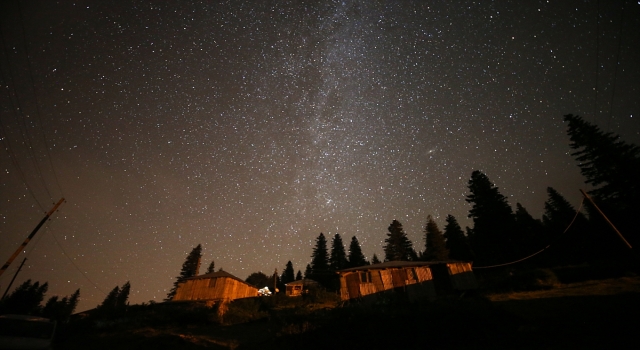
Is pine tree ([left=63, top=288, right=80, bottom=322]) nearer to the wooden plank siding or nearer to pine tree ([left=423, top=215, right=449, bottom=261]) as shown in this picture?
the wooden plank siding

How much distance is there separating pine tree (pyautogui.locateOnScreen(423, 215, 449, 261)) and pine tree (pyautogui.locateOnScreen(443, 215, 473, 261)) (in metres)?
0.98

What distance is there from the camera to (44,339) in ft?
37.8

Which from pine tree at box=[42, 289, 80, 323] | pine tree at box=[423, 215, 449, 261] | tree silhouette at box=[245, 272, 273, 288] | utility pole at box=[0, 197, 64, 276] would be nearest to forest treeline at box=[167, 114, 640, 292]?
pine tree at box=[423, 215, 449, 261]

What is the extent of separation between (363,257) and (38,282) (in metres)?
110

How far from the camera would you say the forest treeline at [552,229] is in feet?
83.6

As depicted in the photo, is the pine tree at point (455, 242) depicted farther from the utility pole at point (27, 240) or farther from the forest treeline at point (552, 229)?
the utility pole at point (27, 240)

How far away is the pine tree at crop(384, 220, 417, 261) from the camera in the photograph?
6228 cm

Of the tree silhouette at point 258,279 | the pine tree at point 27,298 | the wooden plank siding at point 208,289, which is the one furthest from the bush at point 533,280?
the pine tree at point 27,298

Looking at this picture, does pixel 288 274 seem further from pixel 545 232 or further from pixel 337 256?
pixel 545 232

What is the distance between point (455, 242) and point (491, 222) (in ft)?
58.5

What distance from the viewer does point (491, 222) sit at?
3747 centimetres

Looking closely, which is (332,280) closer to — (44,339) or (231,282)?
(231,282)

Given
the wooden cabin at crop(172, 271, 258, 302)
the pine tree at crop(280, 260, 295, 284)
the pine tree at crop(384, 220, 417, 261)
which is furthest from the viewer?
the pine tree at crop(280, 260, 295, 284)

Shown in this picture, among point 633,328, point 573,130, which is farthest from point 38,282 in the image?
point 573,130
